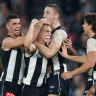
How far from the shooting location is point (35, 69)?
8453 mm

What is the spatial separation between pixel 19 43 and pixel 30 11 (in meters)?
7.16

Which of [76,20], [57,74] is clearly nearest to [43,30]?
[57,74]

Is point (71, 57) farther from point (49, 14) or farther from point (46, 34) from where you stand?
point (49, 14)

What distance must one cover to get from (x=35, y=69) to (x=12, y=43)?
2.21 ft

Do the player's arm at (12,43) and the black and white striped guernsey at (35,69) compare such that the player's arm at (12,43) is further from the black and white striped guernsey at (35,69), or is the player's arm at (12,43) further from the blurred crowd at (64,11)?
the blurred crowd at (64,11)

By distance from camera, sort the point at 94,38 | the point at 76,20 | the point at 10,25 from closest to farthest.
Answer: the point at 94,38 < the point at 10,25 < the point at 76,20

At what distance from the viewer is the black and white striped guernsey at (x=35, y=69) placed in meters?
8.45

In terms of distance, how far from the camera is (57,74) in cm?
857

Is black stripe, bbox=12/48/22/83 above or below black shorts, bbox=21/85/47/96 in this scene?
above

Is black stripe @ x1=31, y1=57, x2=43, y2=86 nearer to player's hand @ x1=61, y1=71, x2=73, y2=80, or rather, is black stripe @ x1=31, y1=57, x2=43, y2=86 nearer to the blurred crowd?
player's hand @ x1=61, y1=71, x2=73, y2=80

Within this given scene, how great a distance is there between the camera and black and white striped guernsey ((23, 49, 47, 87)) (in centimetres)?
845

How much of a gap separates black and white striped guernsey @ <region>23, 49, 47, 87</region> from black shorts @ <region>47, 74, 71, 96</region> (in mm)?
180

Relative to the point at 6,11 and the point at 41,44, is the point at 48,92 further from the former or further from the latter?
the point at 6,11

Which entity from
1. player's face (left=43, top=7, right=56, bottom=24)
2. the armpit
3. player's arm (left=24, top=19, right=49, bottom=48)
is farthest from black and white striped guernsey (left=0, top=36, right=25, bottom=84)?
player's face (left=43, top=7, right=56, bottom=24)
